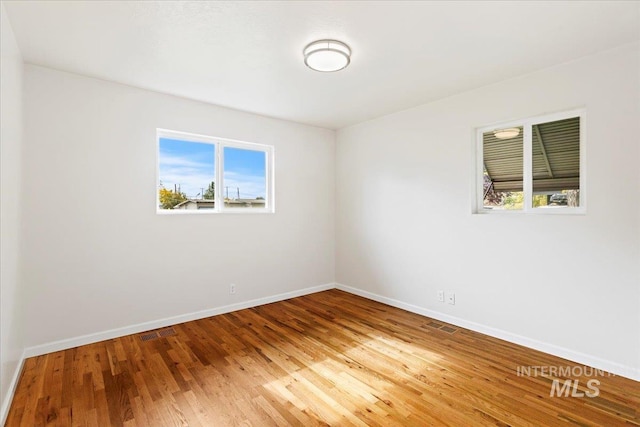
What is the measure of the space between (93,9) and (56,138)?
143 cm

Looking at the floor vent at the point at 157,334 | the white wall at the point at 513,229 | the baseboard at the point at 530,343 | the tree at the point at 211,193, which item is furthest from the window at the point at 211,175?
the baseboard at the point at 530,343

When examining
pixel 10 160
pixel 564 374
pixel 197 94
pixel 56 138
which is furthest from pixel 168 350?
pixel 564 374

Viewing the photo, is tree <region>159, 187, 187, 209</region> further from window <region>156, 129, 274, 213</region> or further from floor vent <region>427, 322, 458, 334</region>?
floor vent <region>427, 322, 458, 334</region>

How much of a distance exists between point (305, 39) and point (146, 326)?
10.5 ft

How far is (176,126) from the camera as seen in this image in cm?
350

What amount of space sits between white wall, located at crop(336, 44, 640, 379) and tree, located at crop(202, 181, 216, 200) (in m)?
2.05

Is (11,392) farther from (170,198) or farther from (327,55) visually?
(327,55)

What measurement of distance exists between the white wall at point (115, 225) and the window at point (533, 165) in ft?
8.87

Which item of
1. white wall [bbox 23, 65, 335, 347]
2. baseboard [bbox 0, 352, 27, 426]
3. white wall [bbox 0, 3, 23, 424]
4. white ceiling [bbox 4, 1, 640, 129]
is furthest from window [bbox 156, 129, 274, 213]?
baseboard [bbox 0, 352, 27, 426]

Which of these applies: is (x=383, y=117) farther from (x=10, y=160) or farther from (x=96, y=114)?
(x=10, y=160)

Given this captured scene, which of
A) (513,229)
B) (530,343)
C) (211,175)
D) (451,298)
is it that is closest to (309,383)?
(451,298)

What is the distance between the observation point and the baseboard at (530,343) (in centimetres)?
241

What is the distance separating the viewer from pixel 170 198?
358cm

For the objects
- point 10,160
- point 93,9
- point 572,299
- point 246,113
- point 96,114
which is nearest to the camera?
point 93,9
